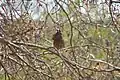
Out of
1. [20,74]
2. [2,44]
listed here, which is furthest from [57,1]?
[20,74]

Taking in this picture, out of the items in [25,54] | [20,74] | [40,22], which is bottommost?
[20,74]

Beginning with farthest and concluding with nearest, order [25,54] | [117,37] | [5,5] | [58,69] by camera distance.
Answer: [117,37] → [58,69] → [25,54] → [5,5]

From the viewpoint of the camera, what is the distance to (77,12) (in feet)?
9.46

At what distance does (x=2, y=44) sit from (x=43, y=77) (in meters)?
0.48

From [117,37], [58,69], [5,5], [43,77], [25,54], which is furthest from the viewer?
[117,37]

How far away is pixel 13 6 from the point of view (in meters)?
2.54

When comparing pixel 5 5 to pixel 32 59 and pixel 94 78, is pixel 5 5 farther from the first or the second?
pixel 94 78

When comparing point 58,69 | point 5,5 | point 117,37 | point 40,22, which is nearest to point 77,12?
point 40,22

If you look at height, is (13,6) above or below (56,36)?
above

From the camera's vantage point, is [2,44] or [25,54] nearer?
[2,44]

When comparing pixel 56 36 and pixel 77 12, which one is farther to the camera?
pixel 77 12

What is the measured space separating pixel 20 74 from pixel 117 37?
5.40ft

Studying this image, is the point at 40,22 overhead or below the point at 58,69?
overhead

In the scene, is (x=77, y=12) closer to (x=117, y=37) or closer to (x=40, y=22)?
(x=40, y=22)
